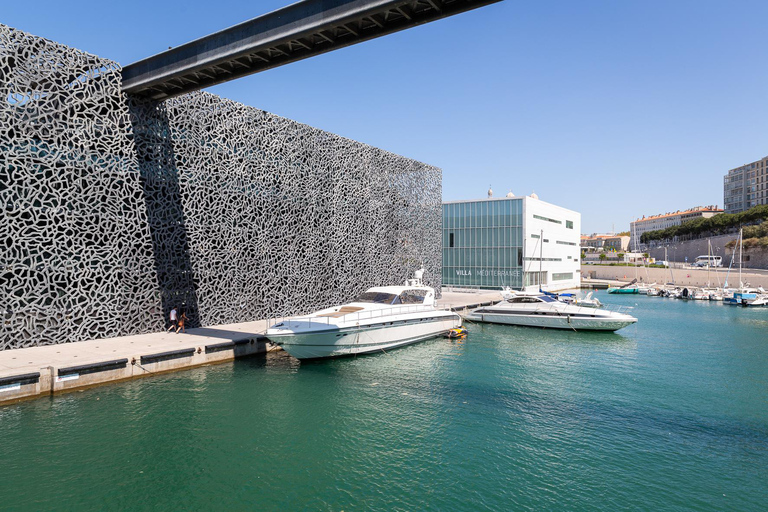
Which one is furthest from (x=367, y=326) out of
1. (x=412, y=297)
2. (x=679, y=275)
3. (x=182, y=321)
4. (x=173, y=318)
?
(x=679, y=275)

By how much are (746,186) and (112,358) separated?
147 m

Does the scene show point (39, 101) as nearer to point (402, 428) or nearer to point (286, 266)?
point (286, 266)

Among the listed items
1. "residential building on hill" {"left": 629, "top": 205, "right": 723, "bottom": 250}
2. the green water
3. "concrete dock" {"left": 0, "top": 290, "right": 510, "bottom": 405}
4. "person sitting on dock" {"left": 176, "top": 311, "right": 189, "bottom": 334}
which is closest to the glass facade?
the green water

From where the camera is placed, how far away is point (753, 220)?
3482 inches

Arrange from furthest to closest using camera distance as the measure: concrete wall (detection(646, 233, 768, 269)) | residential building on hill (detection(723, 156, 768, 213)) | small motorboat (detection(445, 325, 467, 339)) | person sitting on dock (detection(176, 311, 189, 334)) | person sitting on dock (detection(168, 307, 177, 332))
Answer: residential building on hill (detection(723, 156, 768, 213)) < concrete wall (detection(646, 233, 768, 269)) < small motorboat (detection(445, 325, 467, 339)) < person sitting on dock (detection(176, 311, 189, 334)) < person sitting on dock (detection(168, 307, 177, 332))

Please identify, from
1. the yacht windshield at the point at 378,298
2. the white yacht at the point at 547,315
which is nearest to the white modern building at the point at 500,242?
the white yacht at the point at 547,315

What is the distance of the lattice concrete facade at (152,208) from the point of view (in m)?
14.7

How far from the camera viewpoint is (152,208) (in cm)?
1794

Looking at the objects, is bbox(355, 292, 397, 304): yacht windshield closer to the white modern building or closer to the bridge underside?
the bridge underside

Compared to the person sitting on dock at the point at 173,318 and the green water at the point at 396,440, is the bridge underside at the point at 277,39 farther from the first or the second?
the green water at the point at 396,440

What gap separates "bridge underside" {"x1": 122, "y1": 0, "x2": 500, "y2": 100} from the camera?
1161cm

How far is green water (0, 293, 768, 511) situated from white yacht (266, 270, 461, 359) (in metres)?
0.90

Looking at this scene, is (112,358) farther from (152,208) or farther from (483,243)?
(483,243)

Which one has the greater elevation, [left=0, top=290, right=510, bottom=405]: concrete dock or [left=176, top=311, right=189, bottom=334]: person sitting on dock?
[left=176, top=311, right=189, bottom=334]: person sitting on dock
